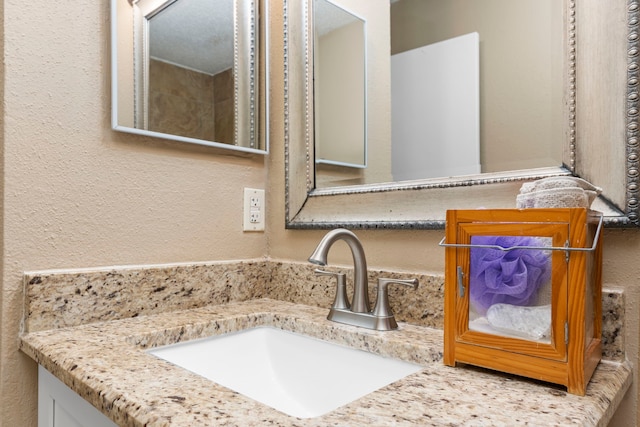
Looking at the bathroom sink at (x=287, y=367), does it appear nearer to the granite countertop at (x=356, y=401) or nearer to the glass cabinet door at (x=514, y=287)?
the granite countertop at (x=356, y=401)

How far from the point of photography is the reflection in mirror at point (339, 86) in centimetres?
103

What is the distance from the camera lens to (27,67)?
792 millimetres

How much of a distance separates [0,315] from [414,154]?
0.85 m

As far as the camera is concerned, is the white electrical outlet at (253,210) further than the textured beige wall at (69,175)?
Yes

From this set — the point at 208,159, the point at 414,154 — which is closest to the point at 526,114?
the point at 414,154

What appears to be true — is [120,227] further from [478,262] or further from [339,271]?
[478,262]

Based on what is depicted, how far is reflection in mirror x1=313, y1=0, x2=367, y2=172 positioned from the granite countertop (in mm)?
450

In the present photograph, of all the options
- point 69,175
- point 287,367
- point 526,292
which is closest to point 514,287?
point 526,292

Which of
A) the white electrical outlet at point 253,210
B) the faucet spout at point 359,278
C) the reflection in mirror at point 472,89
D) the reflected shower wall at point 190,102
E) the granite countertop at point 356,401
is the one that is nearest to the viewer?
the granite countertop at point 356,401

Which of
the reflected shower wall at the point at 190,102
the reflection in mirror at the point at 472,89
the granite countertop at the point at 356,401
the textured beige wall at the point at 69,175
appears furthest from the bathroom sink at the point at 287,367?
the reflected shower wall at the point at 190,102

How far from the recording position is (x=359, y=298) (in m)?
0.87

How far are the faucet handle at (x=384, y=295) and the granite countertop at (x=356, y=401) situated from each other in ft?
0.14

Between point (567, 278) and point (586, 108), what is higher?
point (586, 108)

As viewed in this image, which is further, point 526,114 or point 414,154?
point 414,154
